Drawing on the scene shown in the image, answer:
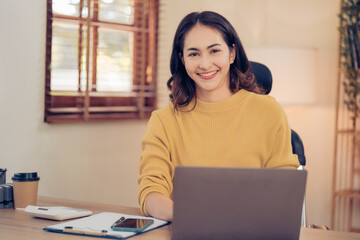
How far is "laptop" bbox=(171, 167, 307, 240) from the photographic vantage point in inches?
47.0

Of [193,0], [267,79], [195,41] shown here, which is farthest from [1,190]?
[193,0]

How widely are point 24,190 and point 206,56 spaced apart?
82 cm

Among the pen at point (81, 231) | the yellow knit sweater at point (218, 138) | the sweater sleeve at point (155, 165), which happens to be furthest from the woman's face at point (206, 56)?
the pen at point (81, 231)

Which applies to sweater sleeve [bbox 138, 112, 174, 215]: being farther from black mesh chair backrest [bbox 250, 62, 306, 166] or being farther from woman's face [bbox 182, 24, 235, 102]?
black mesh chair backrest [bbox 250, 62, 306, 166]

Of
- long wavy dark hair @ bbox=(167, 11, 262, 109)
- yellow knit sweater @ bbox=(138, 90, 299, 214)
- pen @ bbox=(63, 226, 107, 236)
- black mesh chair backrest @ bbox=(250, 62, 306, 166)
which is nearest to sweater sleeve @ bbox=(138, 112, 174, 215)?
yellow knit sweater @ bbox=(138, 90, 299, 214)

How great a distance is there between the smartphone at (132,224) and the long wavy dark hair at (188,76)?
1.99ft

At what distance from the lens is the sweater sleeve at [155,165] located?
1.75 metres

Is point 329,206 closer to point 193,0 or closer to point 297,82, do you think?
point 297,82

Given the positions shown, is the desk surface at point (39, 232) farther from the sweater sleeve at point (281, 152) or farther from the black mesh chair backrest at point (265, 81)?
the black mesh chair backrest at point (265, 81)

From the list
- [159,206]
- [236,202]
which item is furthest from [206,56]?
[236,202]

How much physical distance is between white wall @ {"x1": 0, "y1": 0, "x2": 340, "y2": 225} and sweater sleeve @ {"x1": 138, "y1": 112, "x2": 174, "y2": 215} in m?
0.81

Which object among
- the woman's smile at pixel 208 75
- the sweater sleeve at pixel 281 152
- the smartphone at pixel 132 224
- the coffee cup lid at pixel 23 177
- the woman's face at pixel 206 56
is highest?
the woman's face at pixel 206 56

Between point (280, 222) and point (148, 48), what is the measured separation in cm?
215

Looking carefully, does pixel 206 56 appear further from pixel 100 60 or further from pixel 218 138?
pixel 100 60
